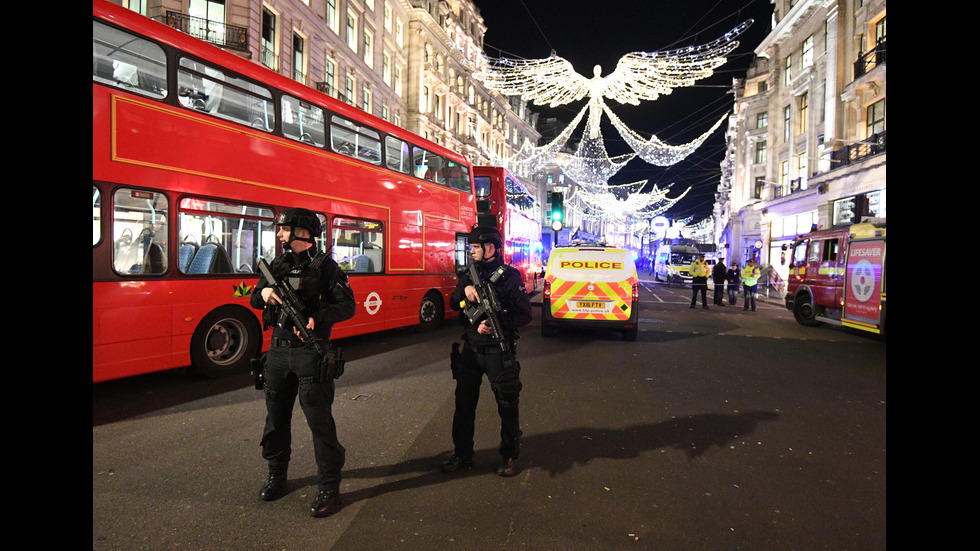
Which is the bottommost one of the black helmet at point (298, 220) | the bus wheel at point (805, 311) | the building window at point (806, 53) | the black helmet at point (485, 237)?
the bus wheel at point (805, 311)

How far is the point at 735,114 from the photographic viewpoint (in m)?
40.8

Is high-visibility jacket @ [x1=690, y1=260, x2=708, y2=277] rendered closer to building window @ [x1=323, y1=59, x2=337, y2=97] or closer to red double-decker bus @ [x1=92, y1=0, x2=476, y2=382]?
red double-decker bus @ [x1=92, y1=0, x2=476, y2=382]

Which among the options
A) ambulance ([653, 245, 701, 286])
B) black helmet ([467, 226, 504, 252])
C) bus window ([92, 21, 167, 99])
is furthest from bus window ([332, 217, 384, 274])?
ambulance ([653, 245, 701, 286])

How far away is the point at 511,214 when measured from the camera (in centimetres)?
1616

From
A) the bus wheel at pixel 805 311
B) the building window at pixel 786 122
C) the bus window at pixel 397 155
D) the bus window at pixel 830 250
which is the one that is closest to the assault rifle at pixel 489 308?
the bus window at pixel 397 155

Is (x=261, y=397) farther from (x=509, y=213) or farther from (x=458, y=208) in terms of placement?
(x=509, y=213)

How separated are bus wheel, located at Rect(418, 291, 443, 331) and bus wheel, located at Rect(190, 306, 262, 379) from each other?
13.4 feet

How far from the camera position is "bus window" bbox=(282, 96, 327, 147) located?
7.05 meters

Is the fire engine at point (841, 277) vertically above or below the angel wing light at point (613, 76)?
below

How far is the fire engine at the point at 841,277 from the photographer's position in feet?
31.1

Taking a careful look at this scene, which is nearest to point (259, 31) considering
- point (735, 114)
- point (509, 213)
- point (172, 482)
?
point (509, 213)

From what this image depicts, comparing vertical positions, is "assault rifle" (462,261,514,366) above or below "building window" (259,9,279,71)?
below

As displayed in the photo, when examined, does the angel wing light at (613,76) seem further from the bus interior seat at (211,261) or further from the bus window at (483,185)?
the bus interior seat at (211,261)

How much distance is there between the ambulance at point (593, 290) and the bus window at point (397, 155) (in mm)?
3688
